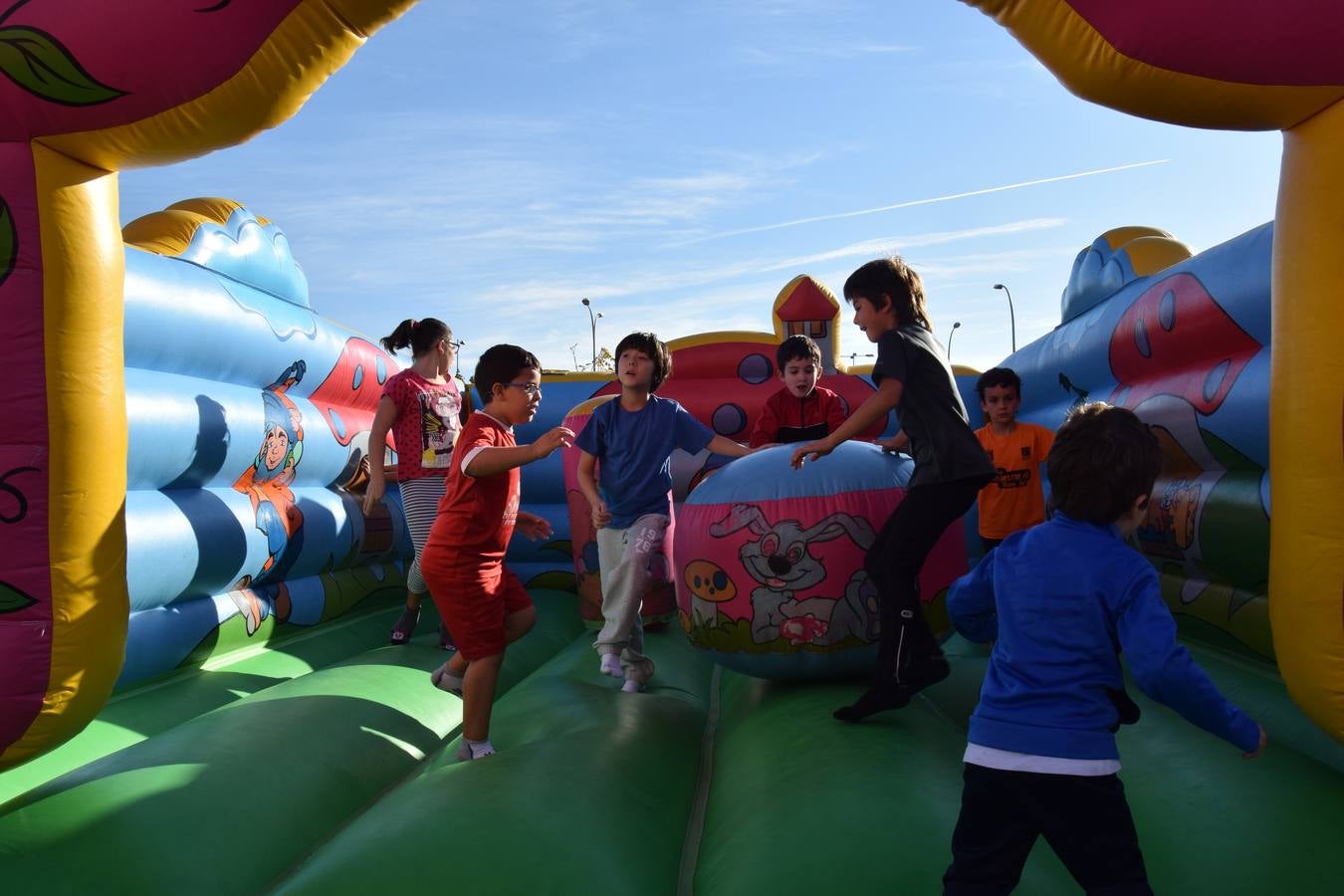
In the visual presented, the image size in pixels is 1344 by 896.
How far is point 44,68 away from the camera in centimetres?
225

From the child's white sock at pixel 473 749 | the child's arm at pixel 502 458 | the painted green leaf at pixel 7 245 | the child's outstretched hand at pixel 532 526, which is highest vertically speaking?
the painted green leaf at pixel 7 245

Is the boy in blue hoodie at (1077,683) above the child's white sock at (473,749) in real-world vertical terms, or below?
above

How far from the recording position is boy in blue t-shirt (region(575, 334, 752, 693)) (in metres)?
3.59

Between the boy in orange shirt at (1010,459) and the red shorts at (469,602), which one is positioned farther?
the boy in orange shirt at (1010,459)

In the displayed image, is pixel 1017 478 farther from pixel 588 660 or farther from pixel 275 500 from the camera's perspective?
pixel 275 500

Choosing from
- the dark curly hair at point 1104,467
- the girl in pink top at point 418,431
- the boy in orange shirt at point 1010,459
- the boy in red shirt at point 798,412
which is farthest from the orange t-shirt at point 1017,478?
the dark curly hair at point 1104,467

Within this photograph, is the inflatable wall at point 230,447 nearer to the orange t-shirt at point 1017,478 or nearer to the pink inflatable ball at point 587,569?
the pink inflatable ball at point 587,569

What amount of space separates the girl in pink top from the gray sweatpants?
921mm

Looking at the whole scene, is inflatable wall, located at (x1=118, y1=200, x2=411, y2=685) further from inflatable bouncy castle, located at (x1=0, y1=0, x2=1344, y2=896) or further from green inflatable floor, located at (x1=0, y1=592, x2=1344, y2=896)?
green inflatable floor, located at (x1=0, y1=592, x2=1344, y2=896)

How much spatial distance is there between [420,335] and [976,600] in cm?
326

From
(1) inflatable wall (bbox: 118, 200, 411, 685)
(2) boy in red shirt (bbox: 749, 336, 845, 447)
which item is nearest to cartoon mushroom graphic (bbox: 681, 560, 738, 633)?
(2) boy in red shirt (bbox: 749, 336, 845, 447)

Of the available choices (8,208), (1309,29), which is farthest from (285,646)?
(1309,29)

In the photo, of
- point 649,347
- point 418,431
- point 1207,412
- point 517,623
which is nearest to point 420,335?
point 418,431

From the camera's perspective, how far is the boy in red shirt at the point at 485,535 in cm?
275
